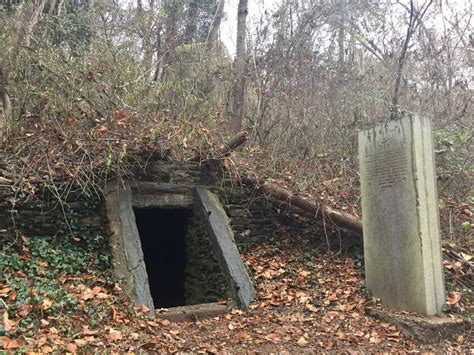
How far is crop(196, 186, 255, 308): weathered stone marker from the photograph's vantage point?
5.71m

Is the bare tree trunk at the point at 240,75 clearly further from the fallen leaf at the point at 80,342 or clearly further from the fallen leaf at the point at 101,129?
the fallen leaf at the point at 80,342

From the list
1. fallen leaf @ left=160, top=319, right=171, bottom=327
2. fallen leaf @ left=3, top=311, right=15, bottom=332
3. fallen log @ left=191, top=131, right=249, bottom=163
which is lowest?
fallen leaf @ left=160, top=319, right=171, bottom=327

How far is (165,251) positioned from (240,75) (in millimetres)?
4721

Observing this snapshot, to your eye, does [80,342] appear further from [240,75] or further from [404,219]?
[240,75]

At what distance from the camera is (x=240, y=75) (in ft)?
33.8

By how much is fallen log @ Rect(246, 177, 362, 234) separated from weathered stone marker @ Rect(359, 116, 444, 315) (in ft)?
2.94

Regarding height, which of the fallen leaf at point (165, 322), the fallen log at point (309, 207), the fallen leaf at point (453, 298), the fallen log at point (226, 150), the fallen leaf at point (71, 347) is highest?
the fallen log at point (226, 150)

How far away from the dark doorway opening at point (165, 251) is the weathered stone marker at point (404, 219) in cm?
319

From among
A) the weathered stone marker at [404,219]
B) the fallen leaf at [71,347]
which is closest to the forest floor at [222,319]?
the fallen leaf at [71,347]

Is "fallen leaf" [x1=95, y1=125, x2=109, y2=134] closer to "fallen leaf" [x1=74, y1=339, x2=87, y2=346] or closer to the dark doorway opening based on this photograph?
the dark doorway opening

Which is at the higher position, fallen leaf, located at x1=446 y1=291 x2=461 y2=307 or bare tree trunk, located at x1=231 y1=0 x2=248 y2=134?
bare tree trunk, located at x1=231 y1=0 x2=248 y2=134

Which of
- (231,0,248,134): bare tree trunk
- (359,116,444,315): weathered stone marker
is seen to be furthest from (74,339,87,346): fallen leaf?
(231,0,248,134): bare tree trunk

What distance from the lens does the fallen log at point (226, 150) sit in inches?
276

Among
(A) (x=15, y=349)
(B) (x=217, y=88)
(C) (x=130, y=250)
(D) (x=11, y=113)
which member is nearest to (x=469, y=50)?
(B) (x=217, y=88)
